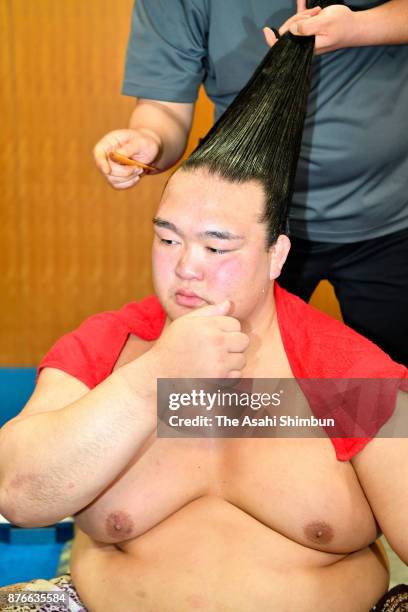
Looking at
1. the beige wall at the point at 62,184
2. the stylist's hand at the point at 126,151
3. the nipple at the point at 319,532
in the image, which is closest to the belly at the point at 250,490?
the nipple at the point at 319,532

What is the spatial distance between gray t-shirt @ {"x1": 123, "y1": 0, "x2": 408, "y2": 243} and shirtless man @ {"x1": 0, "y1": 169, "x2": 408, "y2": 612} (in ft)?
1.02

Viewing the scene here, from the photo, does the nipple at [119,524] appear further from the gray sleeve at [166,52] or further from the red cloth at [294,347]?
the gray sleeve at [166,52]

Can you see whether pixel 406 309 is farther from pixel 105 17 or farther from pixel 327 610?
pixel 105 17

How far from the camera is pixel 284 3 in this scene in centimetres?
138

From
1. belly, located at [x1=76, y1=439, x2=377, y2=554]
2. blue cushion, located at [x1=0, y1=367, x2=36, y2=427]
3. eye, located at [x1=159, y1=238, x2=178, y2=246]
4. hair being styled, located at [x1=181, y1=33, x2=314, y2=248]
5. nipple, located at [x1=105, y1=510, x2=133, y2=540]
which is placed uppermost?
hair being styled, located at [x1=181, y1=33, x2=314, y2=248]

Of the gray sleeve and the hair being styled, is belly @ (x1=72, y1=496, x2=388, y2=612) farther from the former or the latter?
the gray sleeve

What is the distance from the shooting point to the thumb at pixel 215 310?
1035 millimetres

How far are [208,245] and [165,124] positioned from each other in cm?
46

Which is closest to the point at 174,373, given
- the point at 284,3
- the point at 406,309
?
the point at 406,309

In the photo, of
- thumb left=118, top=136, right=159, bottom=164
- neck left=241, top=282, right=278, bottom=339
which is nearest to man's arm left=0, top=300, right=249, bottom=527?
neck left=241, top=282, right=278, bottom=339

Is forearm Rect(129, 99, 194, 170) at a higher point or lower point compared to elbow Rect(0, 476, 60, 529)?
higher

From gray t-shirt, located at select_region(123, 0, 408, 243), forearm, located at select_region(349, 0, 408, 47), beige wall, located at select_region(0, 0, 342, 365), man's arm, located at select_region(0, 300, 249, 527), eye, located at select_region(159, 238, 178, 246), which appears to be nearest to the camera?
man's arm, located at select_region(0, 300, 249, 527)

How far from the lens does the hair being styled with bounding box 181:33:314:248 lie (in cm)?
113

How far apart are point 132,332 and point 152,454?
0.19 metres
